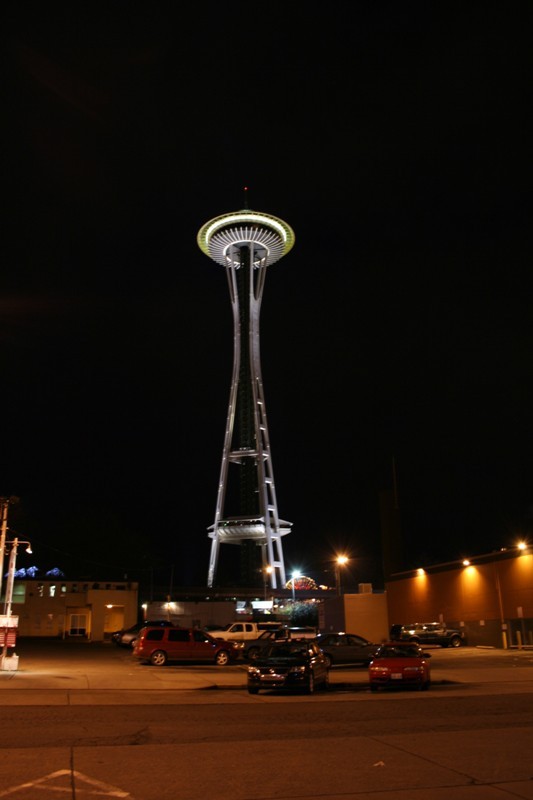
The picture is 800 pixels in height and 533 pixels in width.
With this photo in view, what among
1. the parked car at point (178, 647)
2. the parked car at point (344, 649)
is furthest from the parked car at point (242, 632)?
the parked car at point (344, 649)

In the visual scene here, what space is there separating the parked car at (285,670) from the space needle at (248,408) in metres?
76.4

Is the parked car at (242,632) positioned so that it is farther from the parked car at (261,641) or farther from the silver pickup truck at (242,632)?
the parked car at (261,641)

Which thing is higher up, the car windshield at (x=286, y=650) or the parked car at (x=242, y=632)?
the parked car at (x=242, y=632)

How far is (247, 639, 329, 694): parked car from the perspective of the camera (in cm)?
1998

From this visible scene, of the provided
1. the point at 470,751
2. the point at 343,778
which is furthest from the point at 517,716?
the point at 343,778

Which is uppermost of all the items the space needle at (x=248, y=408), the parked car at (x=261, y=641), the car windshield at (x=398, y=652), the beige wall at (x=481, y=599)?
the space needle at (x=248, y=408)

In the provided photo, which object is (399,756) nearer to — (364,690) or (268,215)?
(364,690)

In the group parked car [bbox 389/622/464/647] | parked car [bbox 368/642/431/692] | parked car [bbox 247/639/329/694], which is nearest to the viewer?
parked car [bbox 247/639/329/694]

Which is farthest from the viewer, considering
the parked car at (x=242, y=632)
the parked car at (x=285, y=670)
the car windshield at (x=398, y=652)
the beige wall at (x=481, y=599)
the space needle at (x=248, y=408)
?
the space needle at (x=248, y=408)

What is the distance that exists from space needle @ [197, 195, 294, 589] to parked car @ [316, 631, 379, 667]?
6690cm

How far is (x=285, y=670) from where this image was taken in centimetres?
2005

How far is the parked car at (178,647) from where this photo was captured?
30781 mm

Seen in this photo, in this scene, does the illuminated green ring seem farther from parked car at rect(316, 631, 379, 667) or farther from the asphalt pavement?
the asphalt pavement

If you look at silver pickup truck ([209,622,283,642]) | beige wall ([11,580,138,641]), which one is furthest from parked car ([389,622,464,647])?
beige wall ([11,580,138,641])
